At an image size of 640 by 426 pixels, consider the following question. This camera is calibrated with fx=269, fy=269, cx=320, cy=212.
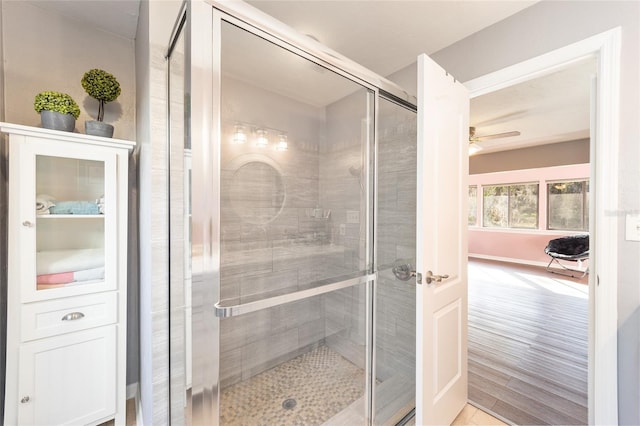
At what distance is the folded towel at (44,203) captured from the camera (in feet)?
4.57

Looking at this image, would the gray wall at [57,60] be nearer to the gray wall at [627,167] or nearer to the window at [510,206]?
the gray wall at [627,167]

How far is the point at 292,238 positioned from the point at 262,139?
471mm

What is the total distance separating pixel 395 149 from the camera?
181cm

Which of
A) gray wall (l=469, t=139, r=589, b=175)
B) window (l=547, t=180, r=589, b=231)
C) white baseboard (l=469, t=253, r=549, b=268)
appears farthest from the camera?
white baseboard (l=469, t=253, r=549, b=268)

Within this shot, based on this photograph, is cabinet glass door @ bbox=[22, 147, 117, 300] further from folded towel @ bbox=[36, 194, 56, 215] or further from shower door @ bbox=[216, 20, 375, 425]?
shower door @ bbox=[216, 20, 375, 425]

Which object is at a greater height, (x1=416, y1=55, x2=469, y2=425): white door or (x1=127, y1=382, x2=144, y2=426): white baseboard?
(x1=416, y1=55, x2=469, y2=425): white door

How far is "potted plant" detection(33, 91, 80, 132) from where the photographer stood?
55.6 inches

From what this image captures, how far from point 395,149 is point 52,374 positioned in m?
2.32

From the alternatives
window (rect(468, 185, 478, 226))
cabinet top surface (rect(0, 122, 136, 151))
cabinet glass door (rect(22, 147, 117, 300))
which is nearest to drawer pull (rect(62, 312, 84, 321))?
cabinet glass door (rect(22, 147, 117, 300))

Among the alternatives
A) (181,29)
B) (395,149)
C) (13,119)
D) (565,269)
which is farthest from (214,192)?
(565,269)

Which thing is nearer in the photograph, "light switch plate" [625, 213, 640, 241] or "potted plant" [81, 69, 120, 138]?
"light switch plate" [625, 213, 640, 241]

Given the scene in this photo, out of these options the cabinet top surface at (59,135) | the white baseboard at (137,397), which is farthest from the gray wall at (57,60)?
the white baseboard at (137,397)

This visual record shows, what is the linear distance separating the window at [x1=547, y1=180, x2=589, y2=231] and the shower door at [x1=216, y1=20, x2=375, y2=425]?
20.9 feet

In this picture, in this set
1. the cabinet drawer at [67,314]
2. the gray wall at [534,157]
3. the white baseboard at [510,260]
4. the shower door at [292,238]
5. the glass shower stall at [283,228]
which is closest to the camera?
the glass shower stall at [283,228]
